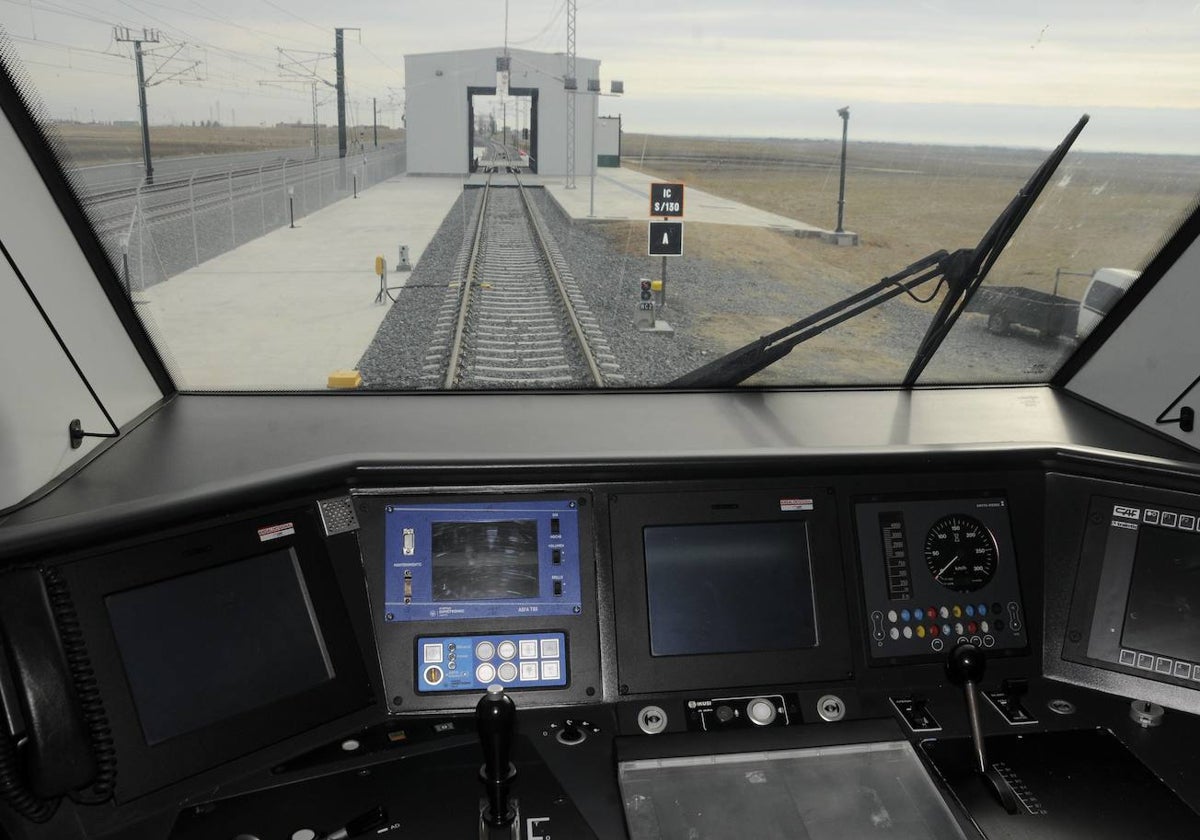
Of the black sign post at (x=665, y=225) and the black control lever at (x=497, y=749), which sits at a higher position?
the black sign post at (x=665, y=225)

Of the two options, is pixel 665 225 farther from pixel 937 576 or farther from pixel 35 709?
pixel 35 709

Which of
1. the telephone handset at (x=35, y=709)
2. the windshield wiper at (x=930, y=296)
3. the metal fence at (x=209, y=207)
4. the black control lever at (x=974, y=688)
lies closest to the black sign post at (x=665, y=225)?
the windshield wiper at (x=930, y=296)

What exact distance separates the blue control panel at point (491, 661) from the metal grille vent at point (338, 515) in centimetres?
24

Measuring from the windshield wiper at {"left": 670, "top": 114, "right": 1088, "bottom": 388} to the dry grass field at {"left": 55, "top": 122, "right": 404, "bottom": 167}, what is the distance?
1013 millimetres

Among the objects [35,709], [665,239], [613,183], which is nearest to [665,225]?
[665,239]

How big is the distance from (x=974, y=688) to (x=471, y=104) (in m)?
1.66

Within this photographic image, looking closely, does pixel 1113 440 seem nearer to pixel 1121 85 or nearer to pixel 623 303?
pixel 1121 85

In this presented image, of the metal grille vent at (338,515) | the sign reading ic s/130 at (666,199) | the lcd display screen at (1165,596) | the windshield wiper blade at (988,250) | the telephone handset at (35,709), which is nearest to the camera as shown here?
the telephone handset at (35,709)

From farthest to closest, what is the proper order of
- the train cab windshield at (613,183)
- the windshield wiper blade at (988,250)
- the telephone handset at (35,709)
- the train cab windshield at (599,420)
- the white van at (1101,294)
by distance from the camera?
the white van at (1101,294), the windshield wiper blade at (988,250), the train cab windshield at (613,183), the train cab windshield at (599,420), the telephone handset at (35,709)

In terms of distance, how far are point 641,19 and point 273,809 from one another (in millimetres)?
1666

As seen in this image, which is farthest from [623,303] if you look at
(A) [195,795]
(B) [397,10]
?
(A) [195,795]

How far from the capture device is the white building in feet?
6.88

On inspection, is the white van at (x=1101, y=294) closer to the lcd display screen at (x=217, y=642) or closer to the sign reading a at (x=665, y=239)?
the sign reading a at (x=665, y=239)

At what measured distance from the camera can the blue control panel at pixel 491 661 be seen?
1.65m
